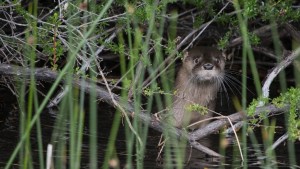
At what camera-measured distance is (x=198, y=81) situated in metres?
7.27

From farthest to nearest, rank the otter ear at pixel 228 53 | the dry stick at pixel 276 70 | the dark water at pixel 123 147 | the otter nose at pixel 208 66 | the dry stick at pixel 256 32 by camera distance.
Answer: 1. the dry stick at pixel 256 32
2. the otter ear at pixel 228 53
3. the otter nose at pixel 208 66
4. the dry stick at pixel 276 70
5. the dark water at pixel 123 147

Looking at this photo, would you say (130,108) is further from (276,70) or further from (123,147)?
(276,70)

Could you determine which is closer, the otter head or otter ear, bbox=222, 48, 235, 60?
the otter head

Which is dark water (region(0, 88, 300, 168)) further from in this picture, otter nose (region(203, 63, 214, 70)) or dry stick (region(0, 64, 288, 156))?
otter nose (region(203, 63, 214, 70))

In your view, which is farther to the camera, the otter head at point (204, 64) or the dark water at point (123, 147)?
the otter head at point (204, 64)

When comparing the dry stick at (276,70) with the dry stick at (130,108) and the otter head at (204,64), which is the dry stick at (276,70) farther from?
the otter head at (204,64)

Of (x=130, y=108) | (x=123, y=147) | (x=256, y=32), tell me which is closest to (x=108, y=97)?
(x=130, y=108)

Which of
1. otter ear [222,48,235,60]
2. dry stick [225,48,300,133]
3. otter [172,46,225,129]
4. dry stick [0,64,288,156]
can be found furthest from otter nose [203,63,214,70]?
dry stick [0,64,288,156]

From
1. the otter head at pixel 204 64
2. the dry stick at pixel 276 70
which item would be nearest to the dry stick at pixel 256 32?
the otter head at pixel 204 64

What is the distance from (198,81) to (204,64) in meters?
0.38

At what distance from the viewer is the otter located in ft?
22.9

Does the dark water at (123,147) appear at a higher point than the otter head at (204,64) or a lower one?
lower

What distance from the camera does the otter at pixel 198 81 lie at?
274 inches

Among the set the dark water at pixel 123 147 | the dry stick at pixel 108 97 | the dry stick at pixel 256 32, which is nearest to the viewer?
the dry stick at pixel 108 97
